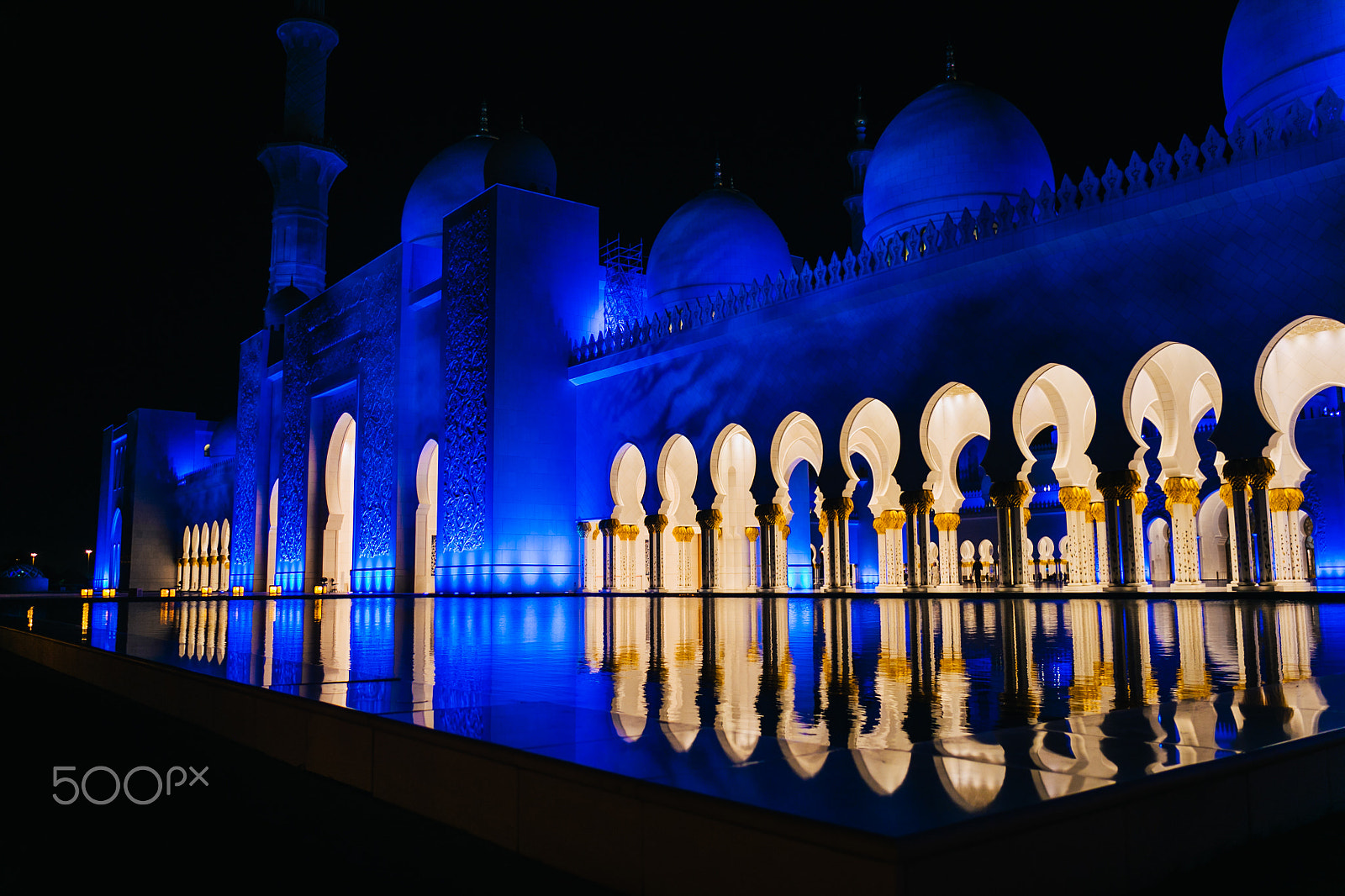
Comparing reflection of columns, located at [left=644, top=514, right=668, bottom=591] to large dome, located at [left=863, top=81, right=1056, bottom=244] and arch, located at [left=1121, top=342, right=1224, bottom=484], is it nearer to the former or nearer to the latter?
large dome, located at [left=863, top=81, right=1056, bottom=244]

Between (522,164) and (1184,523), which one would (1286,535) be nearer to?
(1184,523)

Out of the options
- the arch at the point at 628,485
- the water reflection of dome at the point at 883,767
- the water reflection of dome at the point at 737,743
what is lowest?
the water reflection of dome at the point at 737,743

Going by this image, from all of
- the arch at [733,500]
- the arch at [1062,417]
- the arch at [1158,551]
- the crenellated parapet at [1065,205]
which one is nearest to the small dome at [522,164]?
the crenellated parapet at [1065,205]

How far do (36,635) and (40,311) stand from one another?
54.3ft

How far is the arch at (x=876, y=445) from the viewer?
334 inches

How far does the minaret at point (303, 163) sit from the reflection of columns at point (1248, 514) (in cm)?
1426

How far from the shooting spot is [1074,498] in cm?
747

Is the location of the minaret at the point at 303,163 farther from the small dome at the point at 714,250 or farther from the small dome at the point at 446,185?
the small dome at the point at 714,250

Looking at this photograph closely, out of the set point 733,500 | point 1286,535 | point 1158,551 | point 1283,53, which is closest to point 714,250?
point 733,500

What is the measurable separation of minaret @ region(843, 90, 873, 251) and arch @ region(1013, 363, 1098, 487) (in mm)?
5243

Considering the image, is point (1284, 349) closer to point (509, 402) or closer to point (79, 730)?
point (509, 402)

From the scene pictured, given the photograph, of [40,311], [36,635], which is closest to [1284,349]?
[36,635]

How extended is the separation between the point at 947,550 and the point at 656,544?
3.14m

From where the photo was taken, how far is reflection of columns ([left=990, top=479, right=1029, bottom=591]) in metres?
7.36
